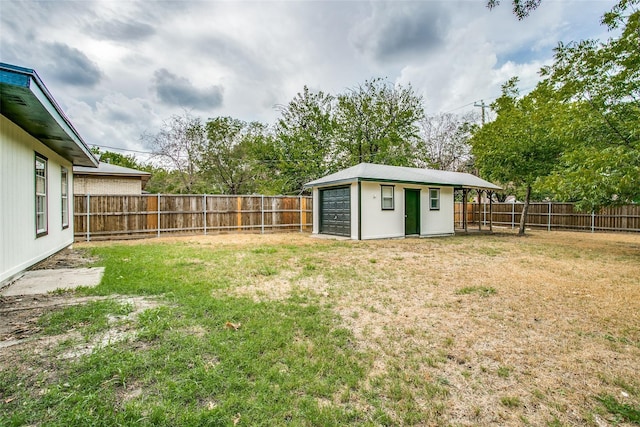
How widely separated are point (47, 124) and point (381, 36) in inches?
369

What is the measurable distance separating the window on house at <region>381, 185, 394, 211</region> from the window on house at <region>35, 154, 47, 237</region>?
10.4 m

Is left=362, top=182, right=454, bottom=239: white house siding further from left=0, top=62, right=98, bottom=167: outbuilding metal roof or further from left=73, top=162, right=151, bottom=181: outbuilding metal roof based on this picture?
left=73, top=162, right=151, bottom=181: outbuilding metal roof

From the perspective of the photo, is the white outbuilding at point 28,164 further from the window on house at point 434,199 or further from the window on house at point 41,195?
the window on house at point 434,199

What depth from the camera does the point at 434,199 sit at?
555 inches

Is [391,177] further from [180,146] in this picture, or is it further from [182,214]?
[180,146]

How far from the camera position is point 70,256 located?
7750mm

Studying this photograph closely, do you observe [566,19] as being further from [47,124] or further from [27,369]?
[47,124]

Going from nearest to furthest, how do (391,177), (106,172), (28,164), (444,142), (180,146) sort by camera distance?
(28,164) → (391,177) → (106,172) → (180,146) → (444,142)

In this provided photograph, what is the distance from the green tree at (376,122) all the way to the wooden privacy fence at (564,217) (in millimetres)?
6947

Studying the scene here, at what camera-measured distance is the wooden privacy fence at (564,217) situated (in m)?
14.6

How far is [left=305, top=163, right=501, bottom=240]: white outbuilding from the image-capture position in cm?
1195

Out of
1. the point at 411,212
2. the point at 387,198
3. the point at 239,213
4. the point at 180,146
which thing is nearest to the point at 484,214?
the point at 411,212

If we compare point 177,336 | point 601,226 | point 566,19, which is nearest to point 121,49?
point 177,336

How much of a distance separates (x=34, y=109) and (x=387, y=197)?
35.4 ft
